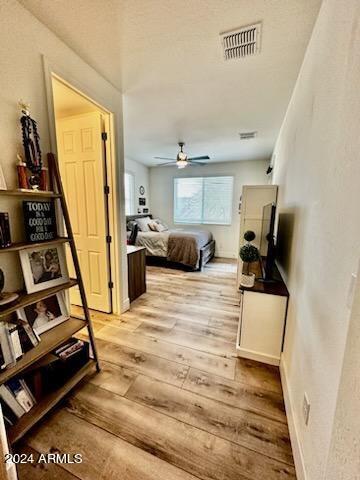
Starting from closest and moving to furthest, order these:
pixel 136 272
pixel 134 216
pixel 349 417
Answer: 1. pixel 349 417
2. pixel 136 272
3. pixel 134 216

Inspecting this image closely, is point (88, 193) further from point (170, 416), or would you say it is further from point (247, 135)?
point (247, 135)

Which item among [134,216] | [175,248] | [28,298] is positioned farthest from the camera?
[134,216]

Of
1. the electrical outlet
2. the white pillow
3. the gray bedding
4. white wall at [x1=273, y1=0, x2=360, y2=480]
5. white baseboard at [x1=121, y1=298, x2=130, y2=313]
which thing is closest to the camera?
white wall at [x1=273, y1=0, x2=360, y2=480]

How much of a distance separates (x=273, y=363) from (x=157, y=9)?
289cm

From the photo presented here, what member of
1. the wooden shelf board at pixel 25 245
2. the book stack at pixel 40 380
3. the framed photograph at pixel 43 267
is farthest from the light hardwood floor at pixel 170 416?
the wooden shelf board at pixel 25 245

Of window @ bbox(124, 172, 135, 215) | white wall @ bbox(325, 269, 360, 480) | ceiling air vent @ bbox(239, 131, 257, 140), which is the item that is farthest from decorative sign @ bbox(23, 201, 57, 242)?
window @ bbox(124, 172, 135, 215)

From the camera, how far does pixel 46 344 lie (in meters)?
1.42

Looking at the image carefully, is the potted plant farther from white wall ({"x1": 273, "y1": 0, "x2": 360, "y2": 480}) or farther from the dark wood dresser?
the dark wood dresser

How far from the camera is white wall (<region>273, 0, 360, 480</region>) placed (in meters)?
0.79

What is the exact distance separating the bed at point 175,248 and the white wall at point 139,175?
143cm

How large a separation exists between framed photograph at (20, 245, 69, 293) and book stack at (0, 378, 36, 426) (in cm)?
57

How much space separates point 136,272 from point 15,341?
6.17ft

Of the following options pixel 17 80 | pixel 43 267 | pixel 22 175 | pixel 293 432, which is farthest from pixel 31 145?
pixel 293 432

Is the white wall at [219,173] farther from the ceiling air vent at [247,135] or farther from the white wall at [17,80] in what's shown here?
the white wall at [17,80]
